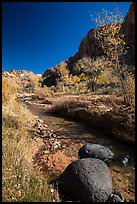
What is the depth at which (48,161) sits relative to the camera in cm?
495

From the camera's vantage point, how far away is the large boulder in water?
3.23 m

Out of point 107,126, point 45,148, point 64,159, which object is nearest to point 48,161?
point 64,159

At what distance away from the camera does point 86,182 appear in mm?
3326

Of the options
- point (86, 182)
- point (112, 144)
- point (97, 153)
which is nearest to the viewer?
point (86, 182)

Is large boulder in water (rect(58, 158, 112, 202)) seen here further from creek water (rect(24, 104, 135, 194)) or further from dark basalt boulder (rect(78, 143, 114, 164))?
dark basalt boulder (rect(78, 143, 114, 164))

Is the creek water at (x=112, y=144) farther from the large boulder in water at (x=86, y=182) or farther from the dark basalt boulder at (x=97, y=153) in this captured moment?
the large boulder in water at (x=86, y=182)

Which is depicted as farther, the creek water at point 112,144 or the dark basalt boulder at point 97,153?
the dark basalt boulder at point 97,153

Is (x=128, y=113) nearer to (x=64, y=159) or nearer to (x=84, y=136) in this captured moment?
(x=84, y=136)

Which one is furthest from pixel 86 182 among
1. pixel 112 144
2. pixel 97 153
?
pixel 112 144

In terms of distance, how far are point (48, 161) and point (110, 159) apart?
182 centimetres

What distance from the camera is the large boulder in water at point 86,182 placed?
10.6 feet

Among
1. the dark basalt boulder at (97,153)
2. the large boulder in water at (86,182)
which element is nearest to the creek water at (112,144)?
the dark basalt boulder at (97,153)

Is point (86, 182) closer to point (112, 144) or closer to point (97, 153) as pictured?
point (97, 153)

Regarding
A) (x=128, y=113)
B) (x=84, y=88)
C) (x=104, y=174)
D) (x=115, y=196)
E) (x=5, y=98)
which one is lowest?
(x=115, y=196)
